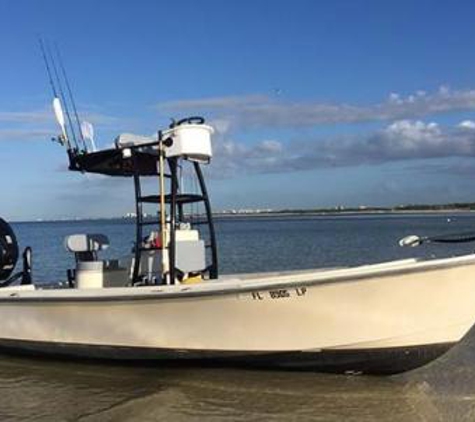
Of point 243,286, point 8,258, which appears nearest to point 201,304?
point 243,286

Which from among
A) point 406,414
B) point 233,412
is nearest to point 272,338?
point 233,412

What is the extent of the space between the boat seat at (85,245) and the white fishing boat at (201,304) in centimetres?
1

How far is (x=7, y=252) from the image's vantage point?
11.2 meters

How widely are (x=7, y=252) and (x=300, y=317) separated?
507 centimetres

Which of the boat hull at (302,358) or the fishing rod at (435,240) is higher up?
the fishing rod at (435,240)

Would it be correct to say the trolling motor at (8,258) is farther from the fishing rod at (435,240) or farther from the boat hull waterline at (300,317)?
the fishing rod at (435,240)

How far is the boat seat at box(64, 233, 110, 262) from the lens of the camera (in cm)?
1041

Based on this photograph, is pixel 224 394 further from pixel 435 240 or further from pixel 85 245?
pixel 85 245

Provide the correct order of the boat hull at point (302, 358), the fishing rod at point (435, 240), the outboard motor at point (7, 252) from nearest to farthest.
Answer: the fishing rod at point (435, 240) → the boat hull at point (302, 358) → the outboard motor at point (7, 252)

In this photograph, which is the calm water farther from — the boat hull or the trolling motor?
the trolling motor

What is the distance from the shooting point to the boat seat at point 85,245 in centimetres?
1041

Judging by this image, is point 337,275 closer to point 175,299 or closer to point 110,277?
point 175,299

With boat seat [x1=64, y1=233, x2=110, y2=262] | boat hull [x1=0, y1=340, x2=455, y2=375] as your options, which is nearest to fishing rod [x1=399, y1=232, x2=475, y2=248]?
boat hull [x1=0, y1=340, x2=455, y2=375]

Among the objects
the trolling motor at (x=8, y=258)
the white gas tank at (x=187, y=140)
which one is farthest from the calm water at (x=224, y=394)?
the white gas tank at (x=187, y=140)
